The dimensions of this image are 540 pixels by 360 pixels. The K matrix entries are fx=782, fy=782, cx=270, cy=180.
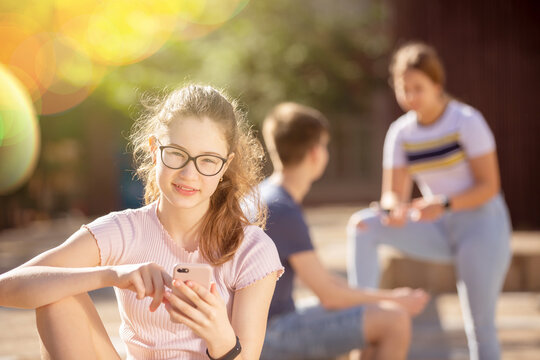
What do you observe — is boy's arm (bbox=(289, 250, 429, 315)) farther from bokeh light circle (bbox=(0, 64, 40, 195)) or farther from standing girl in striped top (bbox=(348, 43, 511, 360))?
bokeh light circle (bbox=(0, 64, 40, 195))

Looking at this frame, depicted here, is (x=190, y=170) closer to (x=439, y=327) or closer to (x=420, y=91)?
(x=420, y=91)

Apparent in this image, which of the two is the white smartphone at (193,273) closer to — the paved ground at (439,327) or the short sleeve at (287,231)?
the short sleeve at (287,231)

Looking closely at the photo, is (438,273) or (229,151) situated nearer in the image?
(229,151)

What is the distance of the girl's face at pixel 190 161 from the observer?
2195mm

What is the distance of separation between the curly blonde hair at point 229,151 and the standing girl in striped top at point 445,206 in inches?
68.4

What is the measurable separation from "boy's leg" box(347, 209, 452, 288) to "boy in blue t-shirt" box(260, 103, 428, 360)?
2.21ft

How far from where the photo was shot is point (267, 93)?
2372cm

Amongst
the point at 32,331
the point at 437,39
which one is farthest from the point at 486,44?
the point at 32,331

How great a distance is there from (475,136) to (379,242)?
75cm

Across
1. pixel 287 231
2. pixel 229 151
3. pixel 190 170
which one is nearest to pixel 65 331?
pixel 190 170

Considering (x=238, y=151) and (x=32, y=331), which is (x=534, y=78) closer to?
(x=32, y=331)

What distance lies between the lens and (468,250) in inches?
153

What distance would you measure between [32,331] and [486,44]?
633 centimetres

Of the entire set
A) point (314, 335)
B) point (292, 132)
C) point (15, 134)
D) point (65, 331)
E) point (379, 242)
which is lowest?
point (15, 134)
